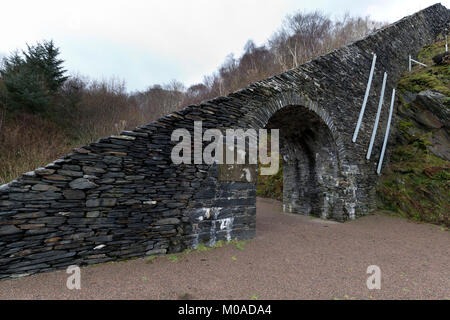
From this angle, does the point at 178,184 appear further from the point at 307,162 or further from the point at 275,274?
the point at 307,162

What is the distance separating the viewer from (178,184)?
3830 millimetres

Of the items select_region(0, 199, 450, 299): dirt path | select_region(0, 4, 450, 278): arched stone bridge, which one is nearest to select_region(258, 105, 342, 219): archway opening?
select_region(0, 4, 450, 278): arched stone bridge

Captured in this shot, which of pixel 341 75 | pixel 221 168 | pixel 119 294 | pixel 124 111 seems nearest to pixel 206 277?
pixel 119 294

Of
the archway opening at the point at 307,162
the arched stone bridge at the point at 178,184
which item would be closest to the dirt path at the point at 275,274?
the arched stone bridge at the point at 178,184

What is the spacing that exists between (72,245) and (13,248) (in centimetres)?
63

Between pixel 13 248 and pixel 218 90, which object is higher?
pixel 218 90

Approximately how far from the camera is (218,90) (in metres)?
21.2

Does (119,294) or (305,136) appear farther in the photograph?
(305,136)

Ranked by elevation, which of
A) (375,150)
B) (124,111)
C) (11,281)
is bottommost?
(11,281)

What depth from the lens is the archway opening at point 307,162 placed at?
6.38 metres

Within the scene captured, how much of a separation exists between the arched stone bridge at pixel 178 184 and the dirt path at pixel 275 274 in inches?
13.0

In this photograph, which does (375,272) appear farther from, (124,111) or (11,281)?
(124,111)

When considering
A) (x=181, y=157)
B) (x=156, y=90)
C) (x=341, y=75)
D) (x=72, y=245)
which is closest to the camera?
(x=72, y=245)

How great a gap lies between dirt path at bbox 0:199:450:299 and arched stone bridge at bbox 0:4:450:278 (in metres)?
0.33
